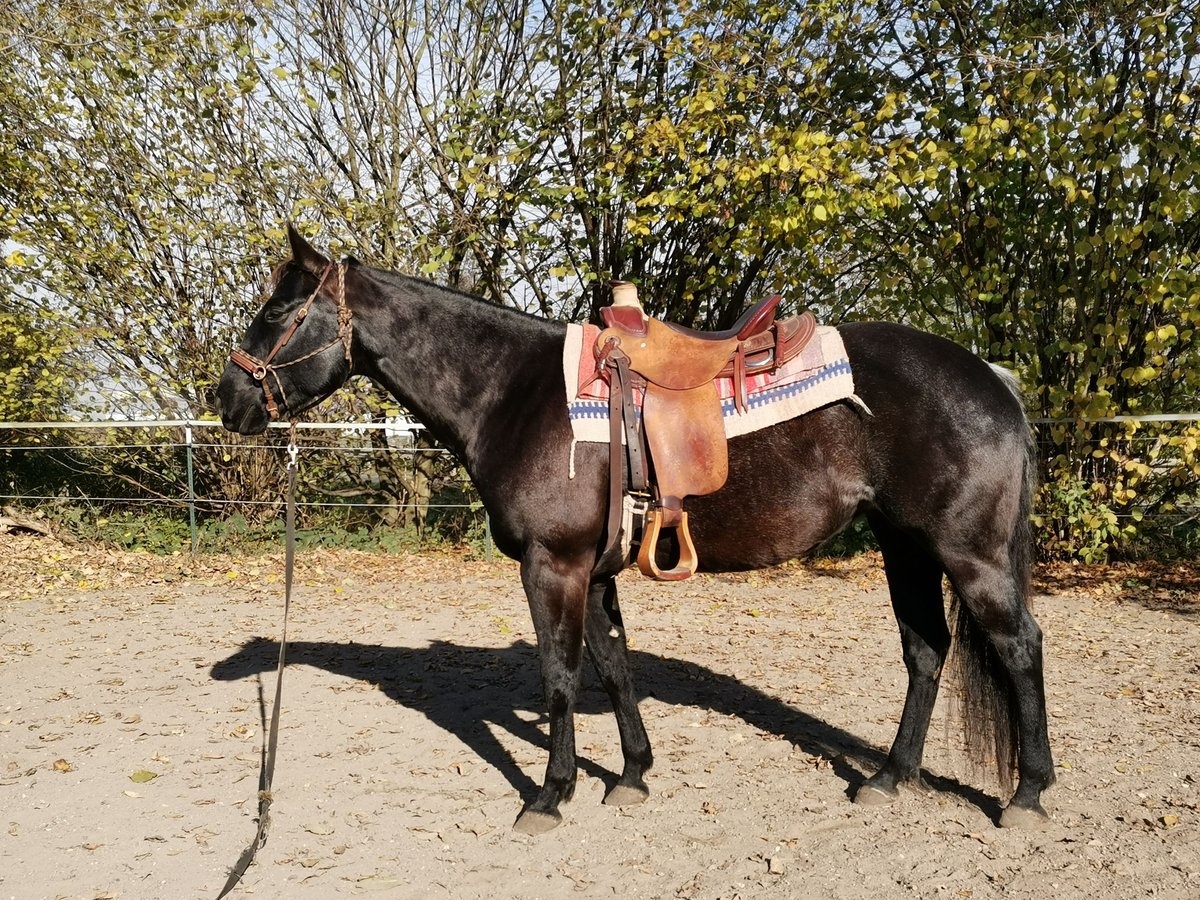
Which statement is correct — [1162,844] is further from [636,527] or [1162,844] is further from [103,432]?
[103,432]

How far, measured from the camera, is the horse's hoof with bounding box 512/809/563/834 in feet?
10.6

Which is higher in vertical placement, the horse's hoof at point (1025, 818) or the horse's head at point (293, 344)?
the horse's head at point (293, 344)

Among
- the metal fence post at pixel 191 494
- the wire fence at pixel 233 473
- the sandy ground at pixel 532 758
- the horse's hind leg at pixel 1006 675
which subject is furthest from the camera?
the wire fence at pixel 233 473

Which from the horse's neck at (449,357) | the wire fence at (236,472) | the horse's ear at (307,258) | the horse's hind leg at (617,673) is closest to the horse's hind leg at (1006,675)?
the horse's hind leg at (617,673)

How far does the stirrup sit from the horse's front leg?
211 mm

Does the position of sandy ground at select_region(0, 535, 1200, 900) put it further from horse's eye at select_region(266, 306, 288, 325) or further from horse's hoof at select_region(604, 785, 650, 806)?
horse's eye at select_region(266, 306, 288, 325)

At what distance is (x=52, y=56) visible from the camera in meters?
8.51

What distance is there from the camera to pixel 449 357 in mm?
3441

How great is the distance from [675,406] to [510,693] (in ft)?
7.87

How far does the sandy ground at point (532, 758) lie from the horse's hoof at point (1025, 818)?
5cm

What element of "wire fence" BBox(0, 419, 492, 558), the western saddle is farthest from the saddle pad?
"wire fence" BBox(0, 419, 492, 558)

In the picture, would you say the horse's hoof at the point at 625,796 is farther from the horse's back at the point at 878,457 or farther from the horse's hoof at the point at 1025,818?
the horse's hoof at the point at 1025,818

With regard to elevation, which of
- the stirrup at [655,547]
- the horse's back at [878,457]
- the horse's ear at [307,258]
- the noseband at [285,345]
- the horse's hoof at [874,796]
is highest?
the horse's ear at [307,258]

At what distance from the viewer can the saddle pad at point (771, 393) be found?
3.14 m
